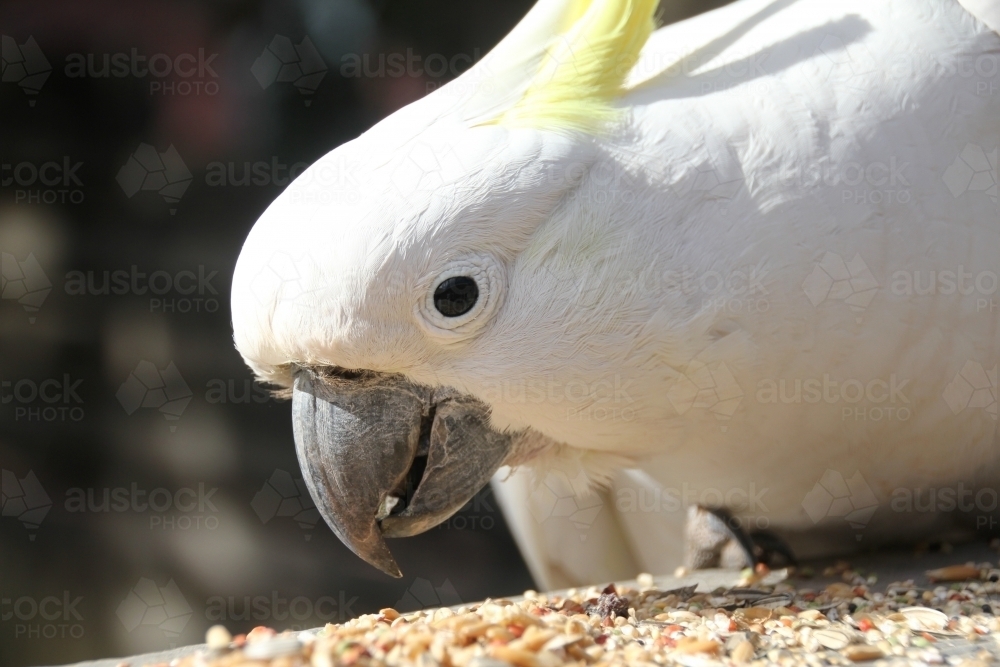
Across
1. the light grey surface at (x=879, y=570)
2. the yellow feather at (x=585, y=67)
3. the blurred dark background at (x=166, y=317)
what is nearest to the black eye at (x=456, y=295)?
the yellow feather at (x=585, y=67)

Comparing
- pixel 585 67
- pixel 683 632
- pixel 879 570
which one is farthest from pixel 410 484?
pixel 879 570

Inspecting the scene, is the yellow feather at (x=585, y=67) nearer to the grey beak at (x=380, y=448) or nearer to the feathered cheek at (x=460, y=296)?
the feathered cheek at (x=460, y=296)

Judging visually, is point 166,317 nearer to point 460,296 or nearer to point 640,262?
point 460,296

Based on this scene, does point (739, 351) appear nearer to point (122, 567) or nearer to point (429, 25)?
point (429, 25)

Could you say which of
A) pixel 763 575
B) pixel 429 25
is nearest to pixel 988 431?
pixel 763 575

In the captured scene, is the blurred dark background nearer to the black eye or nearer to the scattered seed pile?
the scattered seed pile

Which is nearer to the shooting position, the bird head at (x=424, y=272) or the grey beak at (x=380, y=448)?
the bird head at (x=424, y=272)

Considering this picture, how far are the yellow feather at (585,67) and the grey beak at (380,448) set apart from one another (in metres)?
0.62

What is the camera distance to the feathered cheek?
1.73 metres

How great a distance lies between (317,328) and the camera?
1.73m

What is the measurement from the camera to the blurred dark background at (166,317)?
13.0 feet

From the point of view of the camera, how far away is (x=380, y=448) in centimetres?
182

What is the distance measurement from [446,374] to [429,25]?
2.94 meters

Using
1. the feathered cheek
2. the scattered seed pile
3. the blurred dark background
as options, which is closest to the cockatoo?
the feathered cheek
